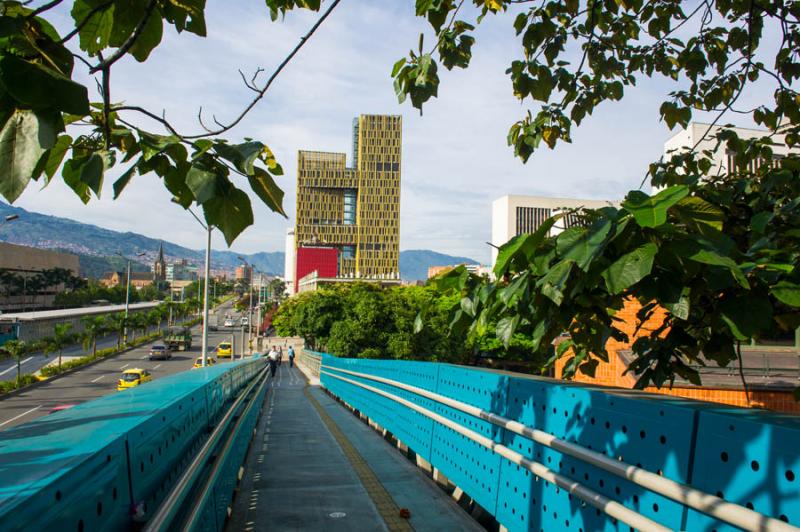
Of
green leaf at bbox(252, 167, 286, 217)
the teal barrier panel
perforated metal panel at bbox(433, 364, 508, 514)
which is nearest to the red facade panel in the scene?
perforated metal panel at bbox(433, 364, 508, 514)

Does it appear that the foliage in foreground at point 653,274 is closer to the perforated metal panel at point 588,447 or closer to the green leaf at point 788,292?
the green leaf at point 788,292

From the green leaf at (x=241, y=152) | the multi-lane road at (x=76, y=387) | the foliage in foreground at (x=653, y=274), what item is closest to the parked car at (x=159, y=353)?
the multi-lane road at (x=76, y=387)

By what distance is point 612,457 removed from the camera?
3.28 metres

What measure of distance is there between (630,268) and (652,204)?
230 mm

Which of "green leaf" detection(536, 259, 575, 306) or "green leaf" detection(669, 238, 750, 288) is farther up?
"green leaf" detection(669, 238, 750, 288)

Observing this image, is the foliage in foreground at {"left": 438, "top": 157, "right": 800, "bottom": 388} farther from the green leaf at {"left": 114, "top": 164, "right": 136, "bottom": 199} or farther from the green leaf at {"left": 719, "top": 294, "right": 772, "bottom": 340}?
the green leaf at {"left": 114, "top": 164, "right": 136, "bottom": 199}

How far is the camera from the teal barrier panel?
1.63 m

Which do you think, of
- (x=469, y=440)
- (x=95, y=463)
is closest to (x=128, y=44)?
(x=95, y=463)

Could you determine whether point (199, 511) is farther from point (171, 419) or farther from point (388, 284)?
point (388, 284)

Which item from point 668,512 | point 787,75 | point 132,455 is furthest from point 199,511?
point 787,75

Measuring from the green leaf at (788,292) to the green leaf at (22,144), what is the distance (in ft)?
8.62

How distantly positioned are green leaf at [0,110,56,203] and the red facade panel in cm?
13926

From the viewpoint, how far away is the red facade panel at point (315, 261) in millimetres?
140875

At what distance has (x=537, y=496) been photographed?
4148 millimetres
